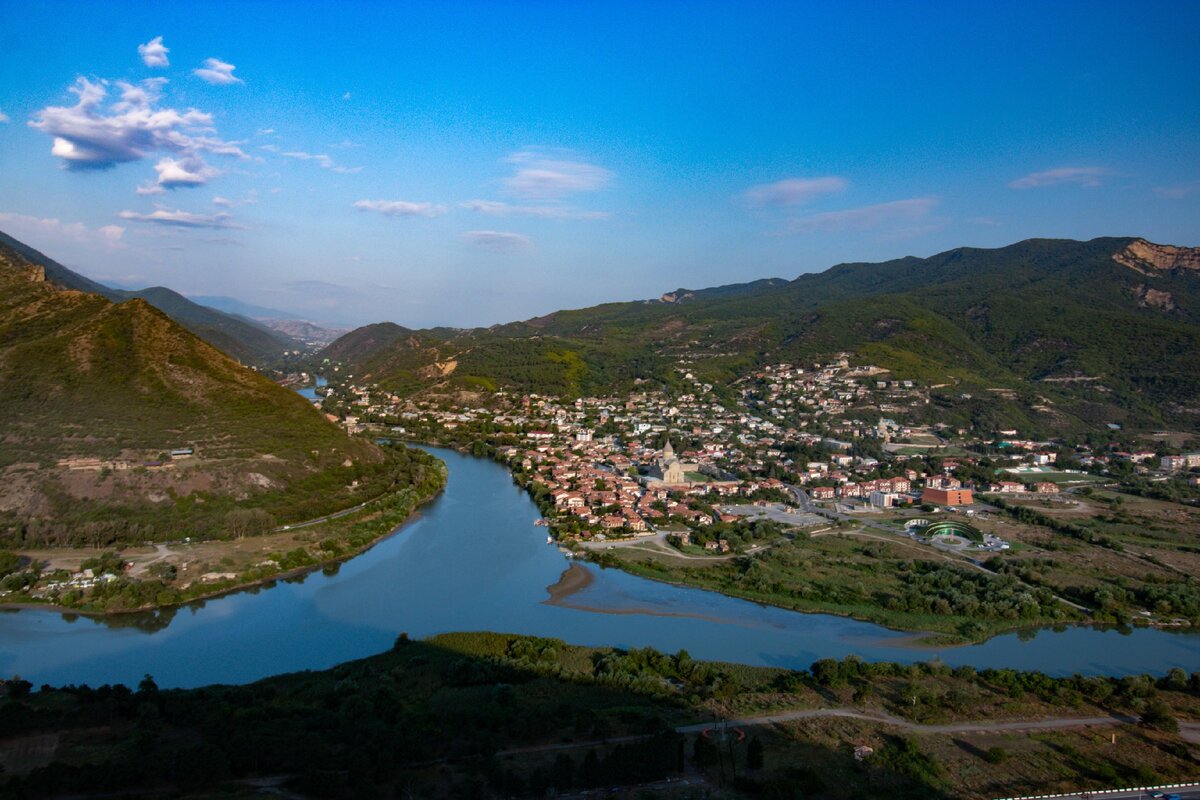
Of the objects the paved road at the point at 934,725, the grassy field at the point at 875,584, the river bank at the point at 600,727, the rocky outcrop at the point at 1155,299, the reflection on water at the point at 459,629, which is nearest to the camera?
the river bank at the point at 600,727

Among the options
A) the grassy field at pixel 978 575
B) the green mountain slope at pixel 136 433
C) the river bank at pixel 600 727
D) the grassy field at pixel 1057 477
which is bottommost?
the grassy field at pixel 1057 477

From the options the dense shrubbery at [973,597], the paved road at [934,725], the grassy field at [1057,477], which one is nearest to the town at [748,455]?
the grassy field at [1057,477]

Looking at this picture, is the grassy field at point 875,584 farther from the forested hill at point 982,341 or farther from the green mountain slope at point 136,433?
the forested hill at point 982,341

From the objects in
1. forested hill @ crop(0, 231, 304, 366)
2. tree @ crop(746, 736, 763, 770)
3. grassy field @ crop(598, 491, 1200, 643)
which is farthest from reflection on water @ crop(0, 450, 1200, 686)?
forested hill @ crop(0, 231, 304, 366)

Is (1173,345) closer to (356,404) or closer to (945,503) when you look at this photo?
(945,503)

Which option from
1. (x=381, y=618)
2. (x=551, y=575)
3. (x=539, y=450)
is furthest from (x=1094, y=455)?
(x=381, y=618)

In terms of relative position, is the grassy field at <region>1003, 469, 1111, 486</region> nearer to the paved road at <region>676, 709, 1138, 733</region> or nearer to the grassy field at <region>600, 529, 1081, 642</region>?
the grassy field at <region>600, 529, 1081, 642</region>
